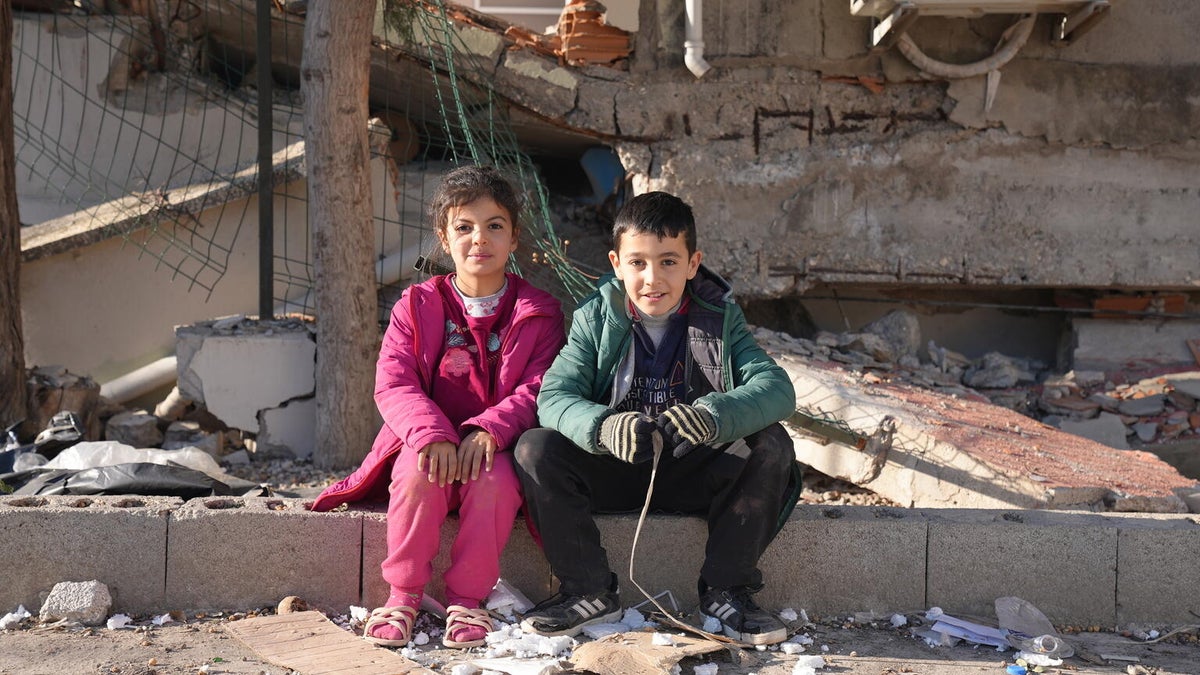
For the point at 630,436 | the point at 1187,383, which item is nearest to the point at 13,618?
the point at 630,436

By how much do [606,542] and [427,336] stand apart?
86 centimetres

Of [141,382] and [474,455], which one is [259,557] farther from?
[141,382]

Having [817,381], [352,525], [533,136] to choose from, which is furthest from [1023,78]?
[352,525]

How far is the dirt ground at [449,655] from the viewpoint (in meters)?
2.91

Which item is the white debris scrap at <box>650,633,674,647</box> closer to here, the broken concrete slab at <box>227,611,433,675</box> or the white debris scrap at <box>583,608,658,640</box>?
the white debris scrap at <box>583,608,658,640</box>

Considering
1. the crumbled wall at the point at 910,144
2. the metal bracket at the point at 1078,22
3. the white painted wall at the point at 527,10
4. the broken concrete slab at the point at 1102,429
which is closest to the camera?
the metal bracket at the point at 1078,22

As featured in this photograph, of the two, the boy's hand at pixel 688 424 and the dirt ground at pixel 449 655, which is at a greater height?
the boy's hand at pixel 688 424

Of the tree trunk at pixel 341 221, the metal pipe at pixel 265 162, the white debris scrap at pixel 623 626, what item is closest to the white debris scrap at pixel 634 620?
the white debris scrap at pixel 623 626

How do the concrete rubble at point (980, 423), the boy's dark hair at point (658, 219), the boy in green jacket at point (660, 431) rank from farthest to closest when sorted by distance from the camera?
1. the concrete rubble at point (980, 423)
2. the boy's dark hair at point (658, 219)
3. the boy in green jacket at point (660, 431)

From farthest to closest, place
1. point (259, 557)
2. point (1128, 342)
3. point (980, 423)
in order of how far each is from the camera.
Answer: point (1128, 342), point (980, 423), point (259, 557)

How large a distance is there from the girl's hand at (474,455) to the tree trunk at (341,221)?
2.17m

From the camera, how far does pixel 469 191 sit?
11.4ft

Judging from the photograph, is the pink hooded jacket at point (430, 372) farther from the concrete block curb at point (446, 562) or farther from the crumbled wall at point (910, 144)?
the crumbled wall at point (910, 144)

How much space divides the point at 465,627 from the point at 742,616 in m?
0.80
